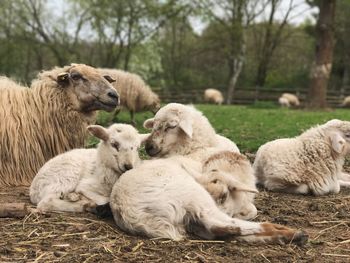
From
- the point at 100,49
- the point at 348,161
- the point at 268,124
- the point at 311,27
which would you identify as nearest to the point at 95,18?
the point at 100,49

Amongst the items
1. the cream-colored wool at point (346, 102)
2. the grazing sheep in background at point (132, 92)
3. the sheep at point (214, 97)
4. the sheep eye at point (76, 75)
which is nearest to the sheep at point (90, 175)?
the sheep eye at point (76, 75)

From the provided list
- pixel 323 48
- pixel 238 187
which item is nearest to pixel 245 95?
pixel 323 48

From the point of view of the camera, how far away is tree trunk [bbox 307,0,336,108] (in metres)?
22.3

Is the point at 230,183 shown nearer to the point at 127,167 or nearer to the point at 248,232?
the point at 248,232

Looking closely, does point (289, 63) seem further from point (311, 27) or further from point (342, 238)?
point (342, 238)

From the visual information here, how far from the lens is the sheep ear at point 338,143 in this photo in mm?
6637

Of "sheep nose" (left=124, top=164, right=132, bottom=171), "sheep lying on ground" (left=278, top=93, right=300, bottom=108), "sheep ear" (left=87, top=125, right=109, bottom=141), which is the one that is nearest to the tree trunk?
"sheep lying on ground" (left=278, top=93, right=300, bottom=108)

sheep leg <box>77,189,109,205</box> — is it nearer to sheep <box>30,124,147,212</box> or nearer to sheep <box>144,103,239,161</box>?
sheep <box>30,124,147,212</box>

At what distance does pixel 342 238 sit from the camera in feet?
15.0

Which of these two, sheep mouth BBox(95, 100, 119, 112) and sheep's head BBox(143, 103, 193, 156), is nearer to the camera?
sheep's head BBox(143, 103, 193, 156)

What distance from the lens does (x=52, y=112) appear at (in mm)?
7391

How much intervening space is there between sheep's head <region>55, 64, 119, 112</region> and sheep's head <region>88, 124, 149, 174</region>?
2.09 metres

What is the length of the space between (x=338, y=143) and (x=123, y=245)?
369 cm

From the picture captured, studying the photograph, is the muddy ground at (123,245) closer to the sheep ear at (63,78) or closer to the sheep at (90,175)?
the sheep at (90,175)
